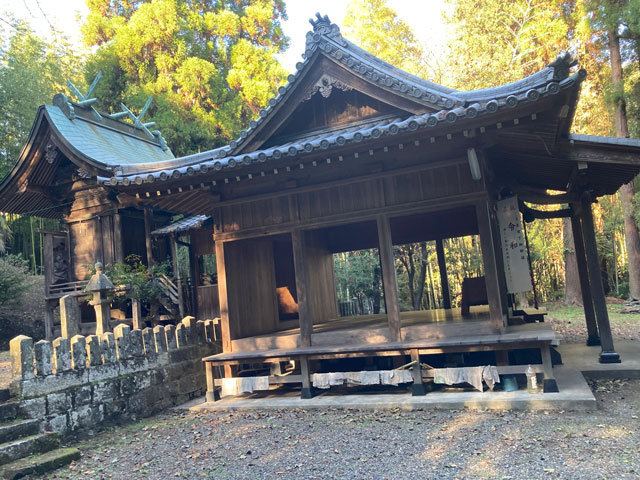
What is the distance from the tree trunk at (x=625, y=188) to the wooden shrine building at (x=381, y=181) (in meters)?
8.04

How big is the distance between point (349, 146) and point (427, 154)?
127cm

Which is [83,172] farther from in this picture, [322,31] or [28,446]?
[28,446]

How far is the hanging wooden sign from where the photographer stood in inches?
299

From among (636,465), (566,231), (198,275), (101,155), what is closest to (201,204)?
(198,275)

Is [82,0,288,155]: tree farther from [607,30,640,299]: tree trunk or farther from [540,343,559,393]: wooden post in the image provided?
[540,343,559,393]: wooden post

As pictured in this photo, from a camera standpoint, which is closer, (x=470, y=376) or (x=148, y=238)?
(x=470, y=376)

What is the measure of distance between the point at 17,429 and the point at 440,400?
484 cm

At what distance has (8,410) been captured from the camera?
207 inches

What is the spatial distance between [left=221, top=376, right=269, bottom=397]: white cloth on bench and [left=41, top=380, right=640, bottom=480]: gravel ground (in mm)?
Result: 921

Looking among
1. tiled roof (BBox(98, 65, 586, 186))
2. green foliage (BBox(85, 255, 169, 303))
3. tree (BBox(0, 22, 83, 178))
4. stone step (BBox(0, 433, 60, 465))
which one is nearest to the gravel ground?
stone step (BBox(0, 433, 60, 465))

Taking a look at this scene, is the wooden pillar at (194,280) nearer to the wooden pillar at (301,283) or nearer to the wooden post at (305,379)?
the wooden pillar at (301,283)

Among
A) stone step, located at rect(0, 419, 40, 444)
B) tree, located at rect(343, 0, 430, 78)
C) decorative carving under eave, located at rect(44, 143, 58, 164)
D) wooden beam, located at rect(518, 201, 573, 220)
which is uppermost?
tree, located at rect(343, 0, 430, 78)

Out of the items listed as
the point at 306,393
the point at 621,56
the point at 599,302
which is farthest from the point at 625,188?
the point at 306,393

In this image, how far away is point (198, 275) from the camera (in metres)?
12.6
